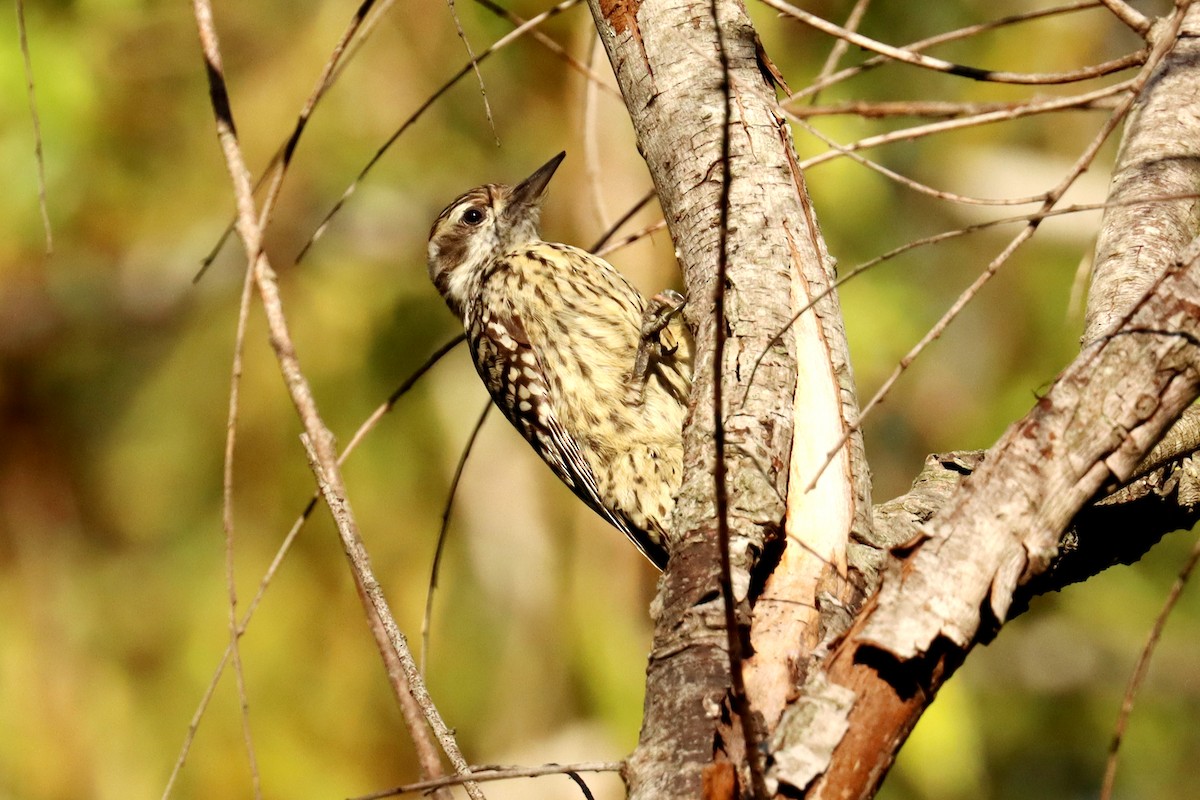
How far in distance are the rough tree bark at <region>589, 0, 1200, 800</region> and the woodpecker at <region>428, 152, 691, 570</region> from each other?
1.15m

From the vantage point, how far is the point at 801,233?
89.1 inches

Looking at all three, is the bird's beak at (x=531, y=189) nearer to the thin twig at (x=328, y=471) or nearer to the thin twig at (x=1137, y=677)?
the thin twig at (x=328, y=471)

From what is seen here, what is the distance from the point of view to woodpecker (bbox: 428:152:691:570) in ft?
12.5

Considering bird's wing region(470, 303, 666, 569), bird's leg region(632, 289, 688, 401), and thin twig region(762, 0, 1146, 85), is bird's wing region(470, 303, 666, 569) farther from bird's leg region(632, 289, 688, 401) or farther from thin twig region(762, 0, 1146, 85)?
→ thin twig region(762, 0, 1146, 85)

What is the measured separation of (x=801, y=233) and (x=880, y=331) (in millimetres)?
5234

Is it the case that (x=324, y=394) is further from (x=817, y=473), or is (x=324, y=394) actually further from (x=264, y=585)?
(x=817, y=473)

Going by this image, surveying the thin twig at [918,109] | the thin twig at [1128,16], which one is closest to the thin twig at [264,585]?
the thin twig at [918,109]

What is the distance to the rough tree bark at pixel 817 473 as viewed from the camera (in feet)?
4.96

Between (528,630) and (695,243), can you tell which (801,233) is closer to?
(695,243)

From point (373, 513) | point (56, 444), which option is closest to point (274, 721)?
point (373, 513)

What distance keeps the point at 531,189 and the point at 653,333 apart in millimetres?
1441

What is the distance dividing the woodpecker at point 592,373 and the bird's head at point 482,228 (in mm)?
386

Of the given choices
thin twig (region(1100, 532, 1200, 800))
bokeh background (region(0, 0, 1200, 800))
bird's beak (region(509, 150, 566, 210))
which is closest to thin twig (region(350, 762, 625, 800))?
thin twig (region(1100, 532, 1200, 800))

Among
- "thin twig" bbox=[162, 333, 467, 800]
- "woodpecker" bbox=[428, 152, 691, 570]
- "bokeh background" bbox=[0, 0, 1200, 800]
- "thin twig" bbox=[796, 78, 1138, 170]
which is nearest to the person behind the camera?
"thin twig" bbox=[162, 333, 467, 800]
